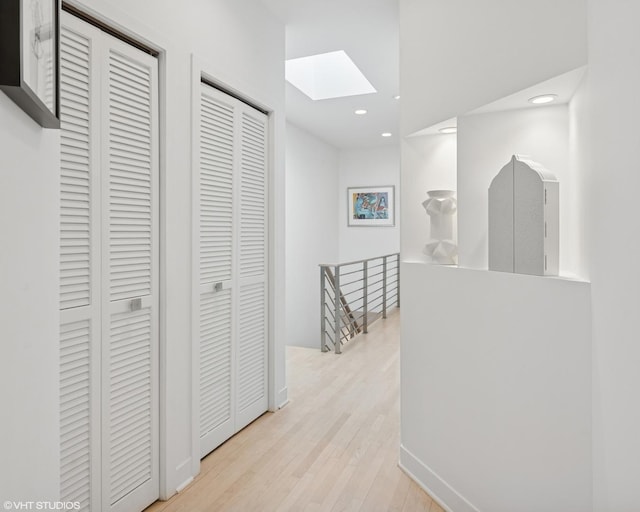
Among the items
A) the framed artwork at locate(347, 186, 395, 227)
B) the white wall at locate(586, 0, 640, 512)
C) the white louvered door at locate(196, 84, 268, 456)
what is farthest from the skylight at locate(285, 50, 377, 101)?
the white wall at locate(586, 0, 640, 512)

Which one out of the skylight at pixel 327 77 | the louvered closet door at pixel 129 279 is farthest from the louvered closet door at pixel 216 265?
the skylight at pixel 327 77

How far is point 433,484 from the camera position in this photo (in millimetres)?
1976

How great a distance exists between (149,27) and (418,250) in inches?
63.4

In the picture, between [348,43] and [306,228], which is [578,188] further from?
[306,228]

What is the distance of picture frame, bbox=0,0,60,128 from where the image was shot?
0.65 metres

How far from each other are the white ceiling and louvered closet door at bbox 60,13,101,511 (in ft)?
5.09

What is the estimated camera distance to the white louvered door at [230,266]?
2.33 m

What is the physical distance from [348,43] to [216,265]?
2027 millimetres

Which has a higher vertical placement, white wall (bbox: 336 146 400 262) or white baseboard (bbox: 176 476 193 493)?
white wall (bbox: 336 146 400 262)

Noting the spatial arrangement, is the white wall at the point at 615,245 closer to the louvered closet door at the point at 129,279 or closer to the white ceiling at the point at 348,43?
the louvered closet door at the point at 129,279

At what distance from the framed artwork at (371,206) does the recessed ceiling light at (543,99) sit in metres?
5.38

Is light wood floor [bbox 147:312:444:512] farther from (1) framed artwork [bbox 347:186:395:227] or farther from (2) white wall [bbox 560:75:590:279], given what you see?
(1) framed artwork [bbox 347:186:395:227]

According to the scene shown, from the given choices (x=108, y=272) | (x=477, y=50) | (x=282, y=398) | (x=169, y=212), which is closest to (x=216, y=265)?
(x=169, y=212)

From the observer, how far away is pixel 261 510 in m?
1.88
